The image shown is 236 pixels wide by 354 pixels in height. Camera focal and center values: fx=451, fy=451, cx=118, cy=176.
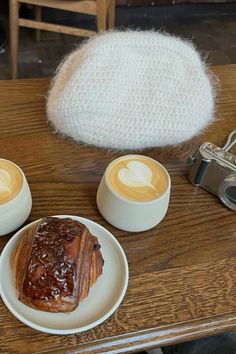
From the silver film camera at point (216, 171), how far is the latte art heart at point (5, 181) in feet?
0.98

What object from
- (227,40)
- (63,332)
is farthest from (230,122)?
(227,40)

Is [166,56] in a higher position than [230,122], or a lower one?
higher

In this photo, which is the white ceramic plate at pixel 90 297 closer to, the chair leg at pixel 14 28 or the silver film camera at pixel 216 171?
the silver film camera at pixel 216 171

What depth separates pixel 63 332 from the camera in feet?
1.75

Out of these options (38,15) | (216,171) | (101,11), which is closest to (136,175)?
(216,171)

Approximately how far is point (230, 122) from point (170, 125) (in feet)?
0.57

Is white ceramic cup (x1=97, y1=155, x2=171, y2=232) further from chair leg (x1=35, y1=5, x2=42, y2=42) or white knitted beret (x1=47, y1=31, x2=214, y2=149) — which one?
chair leg (x1=35, y1=5, x2=42, y2=42)

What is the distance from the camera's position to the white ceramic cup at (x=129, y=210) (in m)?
0.62

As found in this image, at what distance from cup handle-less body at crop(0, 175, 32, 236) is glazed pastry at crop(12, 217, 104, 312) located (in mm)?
43

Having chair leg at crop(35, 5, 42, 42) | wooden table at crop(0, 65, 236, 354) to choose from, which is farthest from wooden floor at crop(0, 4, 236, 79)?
wooden table at crop(0, 65, 236, 354)

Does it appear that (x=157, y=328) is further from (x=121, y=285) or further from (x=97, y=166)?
(x=97, y=166)

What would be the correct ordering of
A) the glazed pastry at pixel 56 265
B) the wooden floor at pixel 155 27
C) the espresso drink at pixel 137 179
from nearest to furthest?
the glazed pastry at pixel 56 265, the espresso drink at pixel 137 179, the wooden floor at pixel 155 27

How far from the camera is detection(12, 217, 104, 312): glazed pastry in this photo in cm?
53

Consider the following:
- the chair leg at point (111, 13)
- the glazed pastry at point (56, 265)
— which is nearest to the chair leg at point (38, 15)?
the chair leg at point (111, 13)
